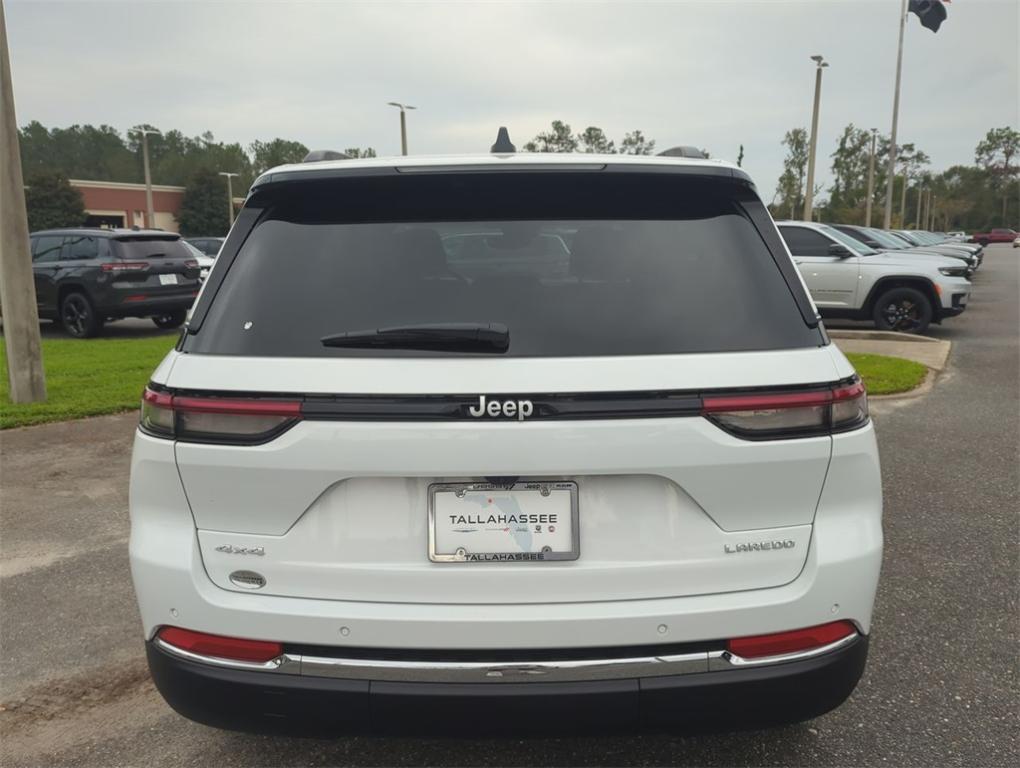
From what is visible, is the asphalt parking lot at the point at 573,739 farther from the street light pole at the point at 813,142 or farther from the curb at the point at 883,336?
the street light pole at the point at 813,142

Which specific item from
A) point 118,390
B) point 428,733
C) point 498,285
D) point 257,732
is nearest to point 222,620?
point 257,732

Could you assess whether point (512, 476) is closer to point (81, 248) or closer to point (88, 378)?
point (88, 378)

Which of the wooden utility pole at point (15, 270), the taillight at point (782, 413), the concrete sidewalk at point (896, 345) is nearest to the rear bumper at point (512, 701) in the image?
the taillight at point (782, 413)

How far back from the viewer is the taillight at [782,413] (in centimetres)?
203

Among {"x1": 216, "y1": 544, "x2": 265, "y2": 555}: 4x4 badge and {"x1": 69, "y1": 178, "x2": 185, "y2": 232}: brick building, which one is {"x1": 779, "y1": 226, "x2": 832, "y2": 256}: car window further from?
{"x1": 69, "y1": 178, "x2": 185, "y2": 232}: brick building

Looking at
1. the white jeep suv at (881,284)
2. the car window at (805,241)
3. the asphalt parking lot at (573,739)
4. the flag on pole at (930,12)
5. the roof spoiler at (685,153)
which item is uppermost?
the flag on pole at (930,12)

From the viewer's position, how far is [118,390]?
27.7ft

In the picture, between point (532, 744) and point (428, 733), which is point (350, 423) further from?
point (532, 744)

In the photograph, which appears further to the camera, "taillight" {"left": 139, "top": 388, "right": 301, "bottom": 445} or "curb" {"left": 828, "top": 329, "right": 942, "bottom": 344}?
"curb" {"left": 828, "top": 329, "right": 942, "bottom": 344}

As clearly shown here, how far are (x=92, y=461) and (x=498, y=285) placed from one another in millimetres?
5029

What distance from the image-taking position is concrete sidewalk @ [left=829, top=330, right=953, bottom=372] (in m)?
10.9

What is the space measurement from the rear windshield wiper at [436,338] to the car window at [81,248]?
12981 mm

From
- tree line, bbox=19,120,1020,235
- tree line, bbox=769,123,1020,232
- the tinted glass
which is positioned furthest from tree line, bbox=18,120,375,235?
the tinted glass

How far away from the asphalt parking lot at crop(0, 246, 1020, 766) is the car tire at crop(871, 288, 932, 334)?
7742mm
